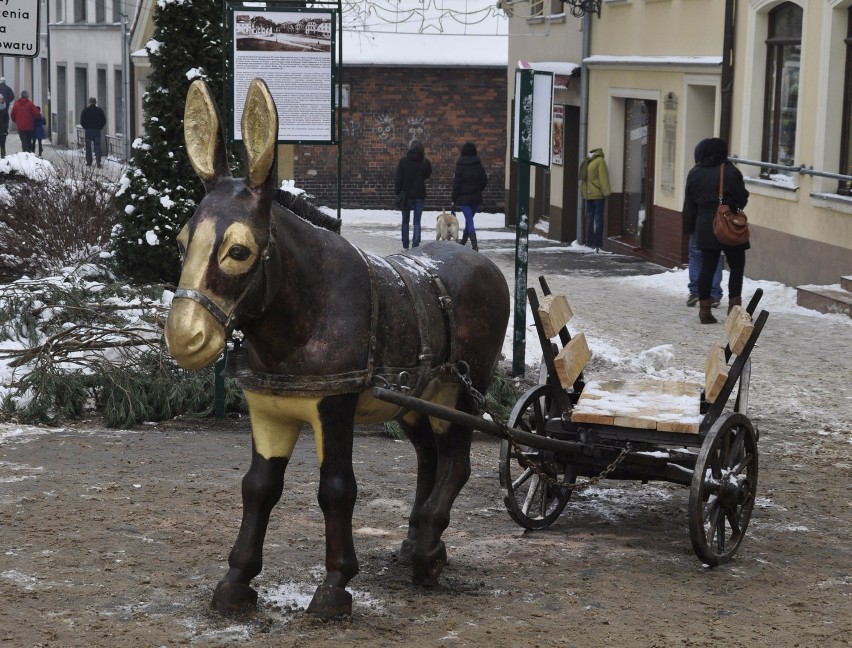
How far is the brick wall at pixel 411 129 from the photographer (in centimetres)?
3173

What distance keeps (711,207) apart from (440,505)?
9.03 meters

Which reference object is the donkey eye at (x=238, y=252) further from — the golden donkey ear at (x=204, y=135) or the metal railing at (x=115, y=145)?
the metal railing at (x=115, y=145)

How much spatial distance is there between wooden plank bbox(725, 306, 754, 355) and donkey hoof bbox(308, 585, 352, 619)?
2391 mm

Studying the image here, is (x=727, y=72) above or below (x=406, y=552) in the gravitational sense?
above

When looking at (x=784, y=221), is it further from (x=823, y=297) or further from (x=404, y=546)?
(x=404, y=546)

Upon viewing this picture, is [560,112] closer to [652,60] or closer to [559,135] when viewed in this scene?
[559,135]

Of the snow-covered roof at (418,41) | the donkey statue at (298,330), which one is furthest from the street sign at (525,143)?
the snow-covered roof at (418,41)

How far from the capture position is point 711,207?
46.3 feet

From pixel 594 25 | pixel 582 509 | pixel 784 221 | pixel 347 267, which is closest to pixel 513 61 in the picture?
pixel 594 25

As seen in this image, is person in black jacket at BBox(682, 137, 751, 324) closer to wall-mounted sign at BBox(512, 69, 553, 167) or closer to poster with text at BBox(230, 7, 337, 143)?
wall-mounted sign at BBox(512, 69, 553, 167)

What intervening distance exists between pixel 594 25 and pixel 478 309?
18290mm

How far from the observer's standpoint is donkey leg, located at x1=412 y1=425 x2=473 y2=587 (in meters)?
5.65

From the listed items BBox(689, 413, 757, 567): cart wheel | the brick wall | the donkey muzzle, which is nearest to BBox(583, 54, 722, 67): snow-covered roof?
the brick wall

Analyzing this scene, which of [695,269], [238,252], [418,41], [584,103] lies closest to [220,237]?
[238,252]
